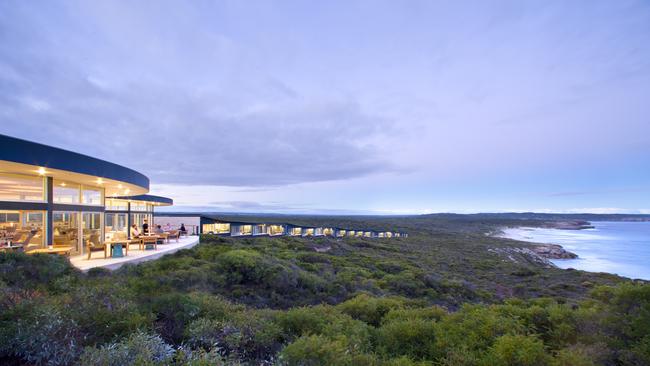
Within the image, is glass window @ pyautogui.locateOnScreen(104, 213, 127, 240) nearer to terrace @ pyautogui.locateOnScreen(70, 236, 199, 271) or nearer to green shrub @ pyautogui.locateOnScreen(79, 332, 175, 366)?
terrace @ pyautogui.locateOnScreen(70, 236, 199, 271)

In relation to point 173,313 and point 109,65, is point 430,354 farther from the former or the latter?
point 109,65

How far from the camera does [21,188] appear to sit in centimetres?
955

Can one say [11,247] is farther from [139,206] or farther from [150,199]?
[139,206]

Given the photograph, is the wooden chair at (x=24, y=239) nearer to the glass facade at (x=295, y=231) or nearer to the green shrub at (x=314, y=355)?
the green shrub at (x=314, y=355)

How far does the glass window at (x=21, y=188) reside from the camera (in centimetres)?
898

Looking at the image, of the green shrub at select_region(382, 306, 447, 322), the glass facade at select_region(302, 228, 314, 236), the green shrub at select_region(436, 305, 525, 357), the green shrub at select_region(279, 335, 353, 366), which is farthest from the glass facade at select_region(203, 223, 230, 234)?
the green shrub at select_region(279, 335, 353, 366)

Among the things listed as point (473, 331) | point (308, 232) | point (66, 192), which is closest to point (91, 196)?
point (66, 192)

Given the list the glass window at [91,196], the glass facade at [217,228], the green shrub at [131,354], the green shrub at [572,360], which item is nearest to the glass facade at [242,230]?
the glass facade at [217,228]

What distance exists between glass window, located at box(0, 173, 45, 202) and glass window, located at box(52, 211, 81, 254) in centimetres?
82

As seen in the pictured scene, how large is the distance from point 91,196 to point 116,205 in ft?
34.5

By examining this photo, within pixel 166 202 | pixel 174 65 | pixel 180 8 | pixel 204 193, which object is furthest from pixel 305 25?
pixel 204 193

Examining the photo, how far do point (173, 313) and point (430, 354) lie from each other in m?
4.45

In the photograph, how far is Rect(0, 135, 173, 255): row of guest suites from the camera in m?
8.00

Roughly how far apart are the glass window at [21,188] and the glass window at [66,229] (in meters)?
0.82
